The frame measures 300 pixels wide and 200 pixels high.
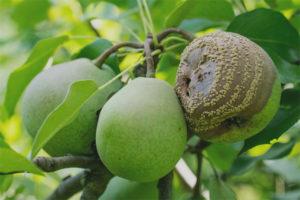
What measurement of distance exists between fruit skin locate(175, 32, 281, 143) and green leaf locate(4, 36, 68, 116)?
1.96ft

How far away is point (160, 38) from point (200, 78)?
0.33 m

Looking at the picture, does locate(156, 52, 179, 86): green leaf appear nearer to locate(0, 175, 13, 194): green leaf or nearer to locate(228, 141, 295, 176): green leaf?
locate(228, 141, 295, 176): green leaf

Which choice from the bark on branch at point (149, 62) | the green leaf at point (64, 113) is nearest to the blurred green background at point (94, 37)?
the bark on branch at point (149, 62)

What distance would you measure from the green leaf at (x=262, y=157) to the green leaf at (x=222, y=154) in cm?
12

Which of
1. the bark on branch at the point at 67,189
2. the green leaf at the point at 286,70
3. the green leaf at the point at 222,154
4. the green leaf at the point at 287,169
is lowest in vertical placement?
the green leaf at the point at 287,169

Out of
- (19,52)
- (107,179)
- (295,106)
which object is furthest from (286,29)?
(19,52)

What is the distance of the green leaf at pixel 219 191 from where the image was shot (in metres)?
1.28

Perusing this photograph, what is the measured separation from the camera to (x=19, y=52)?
7.57 ft

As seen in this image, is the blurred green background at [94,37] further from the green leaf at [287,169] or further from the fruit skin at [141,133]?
the fruit skin at [141,133]

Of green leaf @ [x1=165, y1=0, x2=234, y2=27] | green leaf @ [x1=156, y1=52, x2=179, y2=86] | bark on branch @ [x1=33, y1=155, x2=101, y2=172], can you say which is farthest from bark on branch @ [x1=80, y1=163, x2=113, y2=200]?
green leaf @ [x1=165, y1=0, x2=234, y2=27]

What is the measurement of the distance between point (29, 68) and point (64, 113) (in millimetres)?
Answer: 543

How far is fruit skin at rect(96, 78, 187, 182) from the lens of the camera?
3.06 ft

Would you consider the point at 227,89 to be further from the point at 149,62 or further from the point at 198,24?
the point at 198,24

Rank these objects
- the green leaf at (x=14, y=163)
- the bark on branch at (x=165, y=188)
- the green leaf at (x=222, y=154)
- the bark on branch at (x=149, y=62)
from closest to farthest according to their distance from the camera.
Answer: the green leaf at (x=14, y=163), the bark on branch at (x=149, y=62), the bark on branch at (x=165, y=188), the green leaf at (x=222, y=154)
